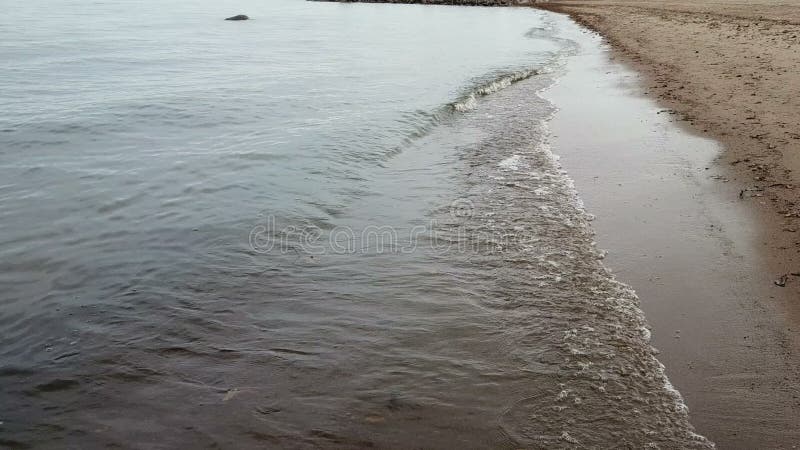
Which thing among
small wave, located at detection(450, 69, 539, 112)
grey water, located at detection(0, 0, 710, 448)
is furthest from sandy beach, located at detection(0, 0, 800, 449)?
small wave, located at detection(450, 69, 539, 112)

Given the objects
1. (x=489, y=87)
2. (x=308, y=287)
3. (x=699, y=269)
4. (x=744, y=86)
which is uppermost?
(x=744, y=86)

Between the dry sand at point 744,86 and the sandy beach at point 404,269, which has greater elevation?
the dry sand at point 744,86

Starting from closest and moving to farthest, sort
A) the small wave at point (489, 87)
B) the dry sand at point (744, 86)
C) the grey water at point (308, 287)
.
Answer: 1. the grey water at point (308, 287)
2. the dry sand at point (744, 86)
3. the small wave at point (489, 87)

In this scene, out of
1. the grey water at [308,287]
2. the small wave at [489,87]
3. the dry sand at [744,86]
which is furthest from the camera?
the small wave at [489,87]

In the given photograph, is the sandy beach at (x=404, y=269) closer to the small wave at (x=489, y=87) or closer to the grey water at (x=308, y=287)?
the grey water at (x=308, y=287)

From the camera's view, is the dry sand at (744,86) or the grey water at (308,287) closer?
the grey water at (308,287)

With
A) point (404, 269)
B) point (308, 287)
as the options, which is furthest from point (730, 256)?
point (308, 287)

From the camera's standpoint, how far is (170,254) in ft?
21.9

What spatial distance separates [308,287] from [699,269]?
3.85 meters

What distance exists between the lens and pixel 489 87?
55.3 ft

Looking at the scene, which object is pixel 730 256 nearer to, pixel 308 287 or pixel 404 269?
pixel 404 269

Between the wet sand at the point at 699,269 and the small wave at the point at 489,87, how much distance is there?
3.57 m

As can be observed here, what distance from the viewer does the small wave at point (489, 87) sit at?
578 inches

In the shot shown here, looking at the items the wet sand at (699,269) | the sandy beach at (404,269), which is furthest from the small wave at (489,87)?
the wet sand at (699,269)
